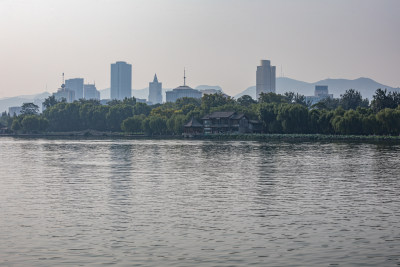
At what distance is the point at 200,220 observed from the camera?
23.8 metres

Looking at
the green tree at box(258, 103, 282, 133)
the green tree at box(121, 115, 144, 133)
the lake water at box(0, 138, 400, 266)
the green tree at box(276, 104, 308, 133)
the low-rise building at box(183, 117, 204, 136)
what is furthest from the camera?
the green tree at box(121, 115, 144, 133)

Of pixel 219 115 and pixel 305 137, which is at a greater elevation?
pixel 219 115

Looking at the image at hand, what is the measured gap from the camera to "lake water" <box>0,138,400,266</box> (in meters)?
17.8

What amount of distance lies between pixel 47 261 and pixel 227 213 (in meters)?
10.2

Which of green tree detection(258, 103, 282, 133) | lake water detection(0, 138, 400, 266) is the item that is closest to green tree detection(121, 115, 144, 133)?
green tree detection(258, 103, 282, 133)

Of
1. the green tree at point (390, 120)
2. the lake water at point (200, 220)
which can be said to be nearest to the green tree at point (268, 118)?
the green tree at point (390, 120)

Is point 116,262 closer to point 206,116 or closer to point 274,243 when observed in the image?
point 274,243

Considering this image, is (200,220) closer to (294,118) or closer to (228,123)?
(294,118)

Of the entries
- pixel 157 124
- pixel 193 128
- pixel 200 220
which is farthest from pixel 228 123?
pixel 200 220

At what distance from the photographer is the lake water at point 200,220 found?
58.5 ft

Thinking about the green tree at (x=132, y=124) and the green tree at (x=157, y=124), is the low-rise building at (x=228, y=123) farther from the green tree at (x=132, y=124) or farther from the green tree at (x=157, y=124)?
the green tree at (x=132, y=124)

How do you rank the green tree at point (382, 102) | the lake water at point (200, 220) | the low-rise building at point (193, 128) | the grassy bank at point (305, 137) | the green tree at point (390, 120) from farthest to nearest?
the low-rise building at point (193, 128) → the green tree at point (382, 102) → the grassy bank at point (305, 137) → the green tree at point (390, 120) → the lake water at point (200, 220)

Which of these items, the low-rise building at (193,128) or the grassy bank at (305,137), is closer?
the grassy bank at (305,137)

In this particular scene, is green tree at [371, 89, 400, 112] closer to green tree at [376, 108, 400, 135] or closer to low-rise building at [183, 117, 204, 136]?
green tree at [376, 108, 400, 135]
